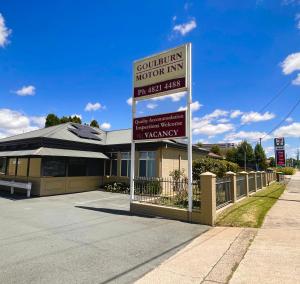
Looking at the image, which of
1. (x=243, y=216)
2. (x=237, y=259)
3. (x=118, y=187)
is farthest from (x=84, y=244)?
(x=118, y=187)

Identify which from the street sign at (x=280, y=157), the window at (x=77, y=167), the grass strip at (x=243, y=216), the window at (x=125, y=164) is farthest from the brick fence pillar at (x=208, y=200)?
the street sign at (x=280, y=157)

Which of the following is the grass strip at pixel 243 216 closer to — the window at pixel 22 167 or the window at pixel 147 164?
the window at pixel 147 164

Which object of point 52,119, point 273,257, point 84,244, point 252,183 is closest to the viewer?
point 273,257

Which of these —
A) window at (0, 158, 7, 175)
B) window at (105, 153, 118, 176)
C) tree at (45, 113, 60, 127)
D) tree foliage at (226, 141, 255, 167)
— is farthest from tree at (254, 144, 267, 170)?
window at (0, 158, 7, 175)

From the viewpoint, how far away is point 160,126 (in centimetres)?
1162

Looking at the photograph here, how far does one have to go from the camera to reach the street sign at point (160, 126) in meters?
10.9

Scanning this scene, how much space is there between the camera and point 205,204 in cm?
951

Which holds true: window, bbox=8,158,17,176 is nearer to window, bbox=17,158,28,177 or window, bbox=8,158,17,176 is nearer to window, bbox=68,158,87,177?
window, bbox=17,158,28,177

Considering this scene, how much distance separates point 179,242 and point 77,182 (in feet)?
45.4

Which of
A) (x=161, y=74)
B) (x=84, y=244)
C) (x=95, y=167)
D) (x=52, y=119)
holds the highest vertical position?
(x=52, y=119)

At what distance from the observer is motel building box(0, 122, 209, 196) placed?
17.6 m

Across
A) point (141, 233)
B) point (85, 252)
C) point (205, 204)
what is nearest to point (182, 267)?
point (85, 252)

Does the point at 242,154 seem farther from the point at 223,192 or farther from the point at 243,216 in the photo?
the point at 243,216

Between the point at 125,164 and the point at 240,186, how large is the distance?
925 cm
